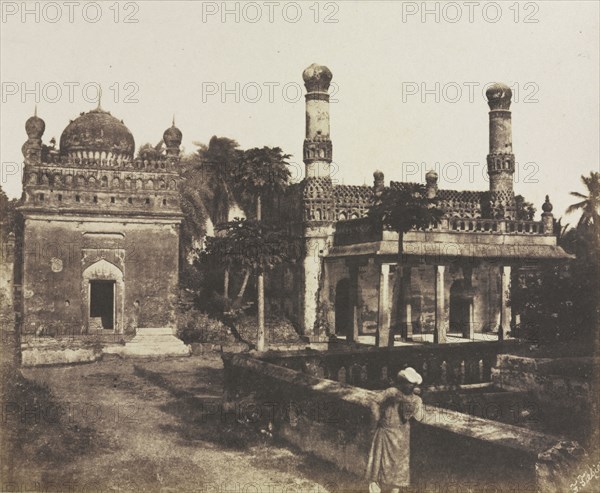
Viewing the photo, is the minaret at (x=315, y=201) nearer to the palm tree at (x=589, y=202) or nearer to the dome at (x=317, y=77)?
the dome at (x=317, y=77)

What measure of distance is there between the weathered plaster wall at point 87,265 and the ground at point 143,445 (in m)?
5.14

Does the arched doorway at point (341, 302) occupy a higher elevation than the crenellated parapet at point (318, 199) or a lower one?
lower

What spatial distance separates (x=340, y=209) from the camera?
2525 cm

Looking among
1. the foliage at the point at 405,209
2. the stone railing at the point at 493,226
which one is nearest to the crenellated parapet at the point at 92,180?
the foliage at the point at 405,209

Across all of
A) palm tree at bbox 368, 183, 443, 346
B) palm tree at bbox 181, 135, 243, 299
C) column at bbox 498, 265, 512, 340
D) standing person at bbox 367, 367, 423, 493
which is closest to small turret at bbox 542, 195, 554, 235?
column at bbox 498, 265, 512, 340

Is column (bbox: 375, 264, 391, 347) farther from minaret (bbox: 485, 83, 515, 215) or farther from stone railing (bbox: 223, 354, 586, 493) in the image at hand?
minaret (bbox: 485, 83, 515, 215)

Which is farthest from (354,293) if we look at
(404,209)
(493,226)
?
(404,209)

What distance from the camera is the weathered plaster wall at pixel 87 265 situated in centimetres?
1967

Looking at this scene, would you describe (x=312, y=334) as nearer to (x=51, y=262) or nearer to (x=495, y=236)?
(x=495, y=236)

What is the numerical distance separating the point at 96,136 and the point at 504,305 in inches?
588

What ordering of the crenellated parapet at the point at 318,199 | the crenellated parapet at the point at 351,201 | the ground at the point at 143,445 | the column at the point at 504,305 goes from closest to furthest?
the ground at the point at 143,445 < the column at the point at 504,305 < the crenellated parapet at the point at 318,199 < the crenellated parapet at the point at 351,201

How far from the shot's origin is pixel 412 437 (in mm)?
7328

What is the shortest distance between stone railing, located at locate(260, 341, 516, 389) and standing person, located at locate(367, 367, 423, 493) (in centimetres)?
541

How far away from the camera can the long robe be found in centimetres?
663
